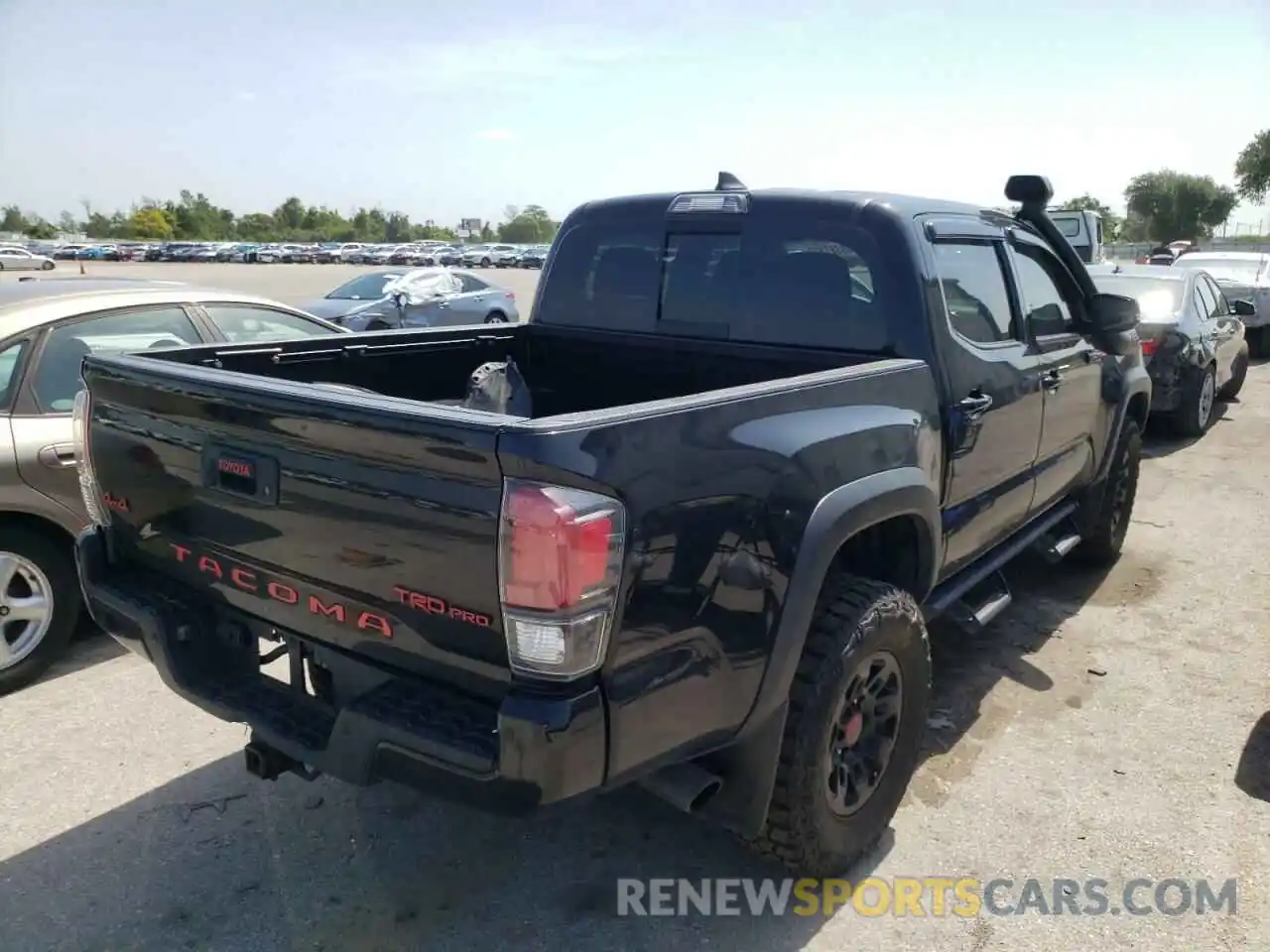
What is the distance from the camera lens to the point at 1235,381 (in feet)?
37.6

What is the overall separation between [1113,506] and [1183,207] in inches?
3236

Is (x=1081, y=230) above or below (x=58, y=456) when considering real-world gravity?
above

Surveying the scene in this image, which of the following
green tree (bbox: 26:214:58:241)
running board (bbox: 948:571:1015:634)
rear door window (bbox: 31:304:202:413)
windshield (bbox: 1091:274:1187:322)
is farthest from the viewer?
green tree (bbox: 26:214:58:241)

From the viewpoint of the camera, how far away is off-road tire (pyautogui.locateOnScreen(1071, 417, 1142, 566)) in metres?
5.29

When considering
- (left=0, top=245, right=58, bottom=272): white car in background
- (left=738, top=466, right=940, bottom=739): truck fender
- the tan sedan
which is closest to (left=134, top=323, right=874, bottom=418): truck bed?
(left=738, top=466, right=940, bottom=739): truck fender

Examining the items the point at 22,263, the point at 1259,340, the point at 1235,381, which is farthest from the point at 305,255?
the point at 1235,381

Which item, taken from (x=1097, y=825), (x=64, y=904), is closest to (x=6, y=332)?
(x=64, y=904)

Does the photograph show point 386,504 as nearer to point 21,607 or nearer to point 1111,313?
point 21,607

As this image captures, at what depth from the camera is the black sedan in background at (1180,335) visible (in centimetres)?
878

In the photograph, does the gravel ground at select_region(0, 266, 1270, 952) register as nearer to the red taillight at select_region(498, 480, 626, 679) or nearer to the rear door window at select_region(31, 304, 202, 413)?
the red taillight at select_region(498, 480, 626, 679)

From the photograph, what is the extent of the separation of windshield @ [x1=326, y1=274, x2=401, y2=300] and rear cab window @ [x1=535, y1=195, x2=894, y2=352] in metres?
12.1

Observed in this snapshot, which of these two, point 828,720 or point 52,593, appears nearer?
point 828,720

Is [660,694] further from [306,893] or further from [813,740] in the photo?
[306,893]

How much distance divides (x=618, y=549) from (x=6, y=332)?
351cm
